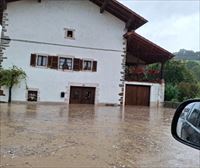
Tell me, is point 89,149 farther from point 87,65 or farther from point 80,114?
point 87,65

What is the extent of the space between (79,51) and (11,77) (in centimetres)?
463

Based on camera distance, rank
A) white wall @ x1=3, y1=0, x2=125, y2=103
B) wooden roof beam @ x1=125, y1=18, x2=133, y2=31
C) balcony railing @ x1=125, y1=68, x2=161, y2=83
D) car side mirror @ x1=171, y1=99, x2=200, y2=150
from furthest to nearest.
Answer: balcony railing @ x1=125, y1=68, x2=161, y2=83
wooden roof beam @ x1=125, y1=18, x2=133, y2=31
white wall @ x1=3, y1=0, x2=125, y2=103
car side mirror @ x1=171, y1=99, x2=200, y2=150

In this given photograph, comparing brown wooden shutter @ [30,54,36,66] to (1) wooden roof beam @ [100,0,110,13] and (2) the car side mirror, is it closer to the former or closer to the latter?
(1) wooden roof beam @ [100,0,110,13]

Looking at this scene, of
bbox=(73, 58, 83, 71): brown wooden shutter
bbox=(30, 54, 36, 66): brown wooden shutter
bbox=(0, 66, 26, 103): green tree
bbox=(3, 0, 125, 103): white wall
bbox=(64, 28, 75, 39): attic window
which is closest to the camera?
bbox=(0, 66, 26, 103): green tree

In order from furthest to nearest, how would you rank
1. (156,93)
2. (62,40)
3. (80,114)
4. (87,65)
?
(156,93)
(87,65)
(62,40)
(80,114)

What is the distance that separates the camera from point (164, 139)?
32.5 ft

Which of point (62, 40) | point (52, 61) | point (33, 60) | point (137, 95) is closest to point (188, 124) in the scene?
point (33, 60)

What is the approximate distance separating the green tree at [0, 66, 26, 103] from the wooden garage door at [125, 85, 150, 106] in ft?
23.2

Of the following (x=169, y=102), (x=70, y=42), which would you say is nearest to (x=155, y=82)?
(x=169, y=102)

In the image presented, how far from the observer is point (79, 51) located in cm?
2623

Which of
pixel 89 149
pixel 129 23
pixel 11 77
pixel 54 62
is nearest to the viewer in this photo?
pixel 89 149

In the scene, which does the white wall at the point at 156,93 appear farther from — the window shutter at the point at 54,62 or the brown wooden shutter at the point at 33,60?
the brown wooden shutter at the point at 33,60

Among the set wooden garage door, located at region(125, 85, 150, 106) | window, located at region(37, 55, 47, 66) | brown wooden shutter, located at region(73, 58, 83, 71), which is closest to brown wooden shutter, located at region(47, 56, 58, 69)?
window, located at region(37, 55, 47, 66)

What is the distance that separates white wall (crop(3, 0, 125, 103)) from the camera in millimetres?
25188
